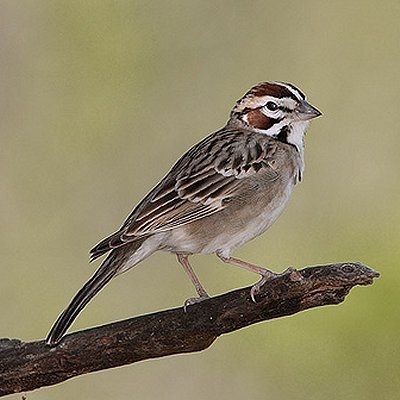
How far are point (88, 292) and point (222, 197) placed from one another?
0.55 metres

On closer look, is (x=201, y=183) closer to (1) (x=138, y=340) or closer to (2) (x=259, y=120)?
(2) (x=259, y=120)

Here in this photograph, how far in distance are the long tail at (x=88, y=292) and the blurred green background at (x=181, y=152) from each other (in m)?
1.96

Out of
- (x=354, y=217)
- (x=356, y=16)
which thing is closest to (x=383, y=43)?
(x=356, y=16)

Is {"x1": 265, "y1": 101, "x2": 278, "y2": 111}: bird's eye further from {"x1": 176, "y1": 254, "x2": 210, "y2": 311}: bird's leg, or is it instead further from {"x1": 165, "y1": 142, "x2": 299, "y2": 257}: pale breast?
{"x1": 176, "y1": 254, "x2": 210, "y2": 311}: bird's leg

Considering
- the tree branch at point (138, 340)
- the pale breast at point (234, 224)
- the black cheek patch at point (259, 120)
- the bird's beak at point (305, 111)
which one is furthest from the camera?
the black cheek patch at point (259, 120)

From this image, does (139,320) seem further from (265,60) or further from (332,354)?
(265,60)

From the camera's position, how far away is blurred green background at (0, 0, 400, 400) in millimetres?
5867

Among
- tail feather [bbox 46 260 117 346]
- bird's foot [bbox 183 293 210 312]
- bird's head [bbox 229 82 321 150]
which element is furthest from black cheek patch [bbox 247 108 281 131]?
tail feather [bbox 46 260 117 346]

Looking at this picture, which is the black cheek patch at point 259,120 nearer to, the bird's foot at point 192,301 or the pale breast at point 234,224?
the pale breast at point 234,224

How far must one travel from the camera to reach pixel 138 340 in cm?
371

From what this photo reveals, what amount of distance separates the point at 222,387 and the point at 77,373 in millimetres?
2147

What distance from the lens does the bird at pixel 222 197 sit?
3898mm

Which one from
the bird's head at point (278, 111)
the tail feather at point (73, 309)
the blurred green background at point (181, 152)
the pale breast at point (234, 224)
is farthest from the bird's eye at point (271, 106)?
the blurred green background at point (181, 152)

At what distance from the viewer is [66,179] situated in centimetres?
648
